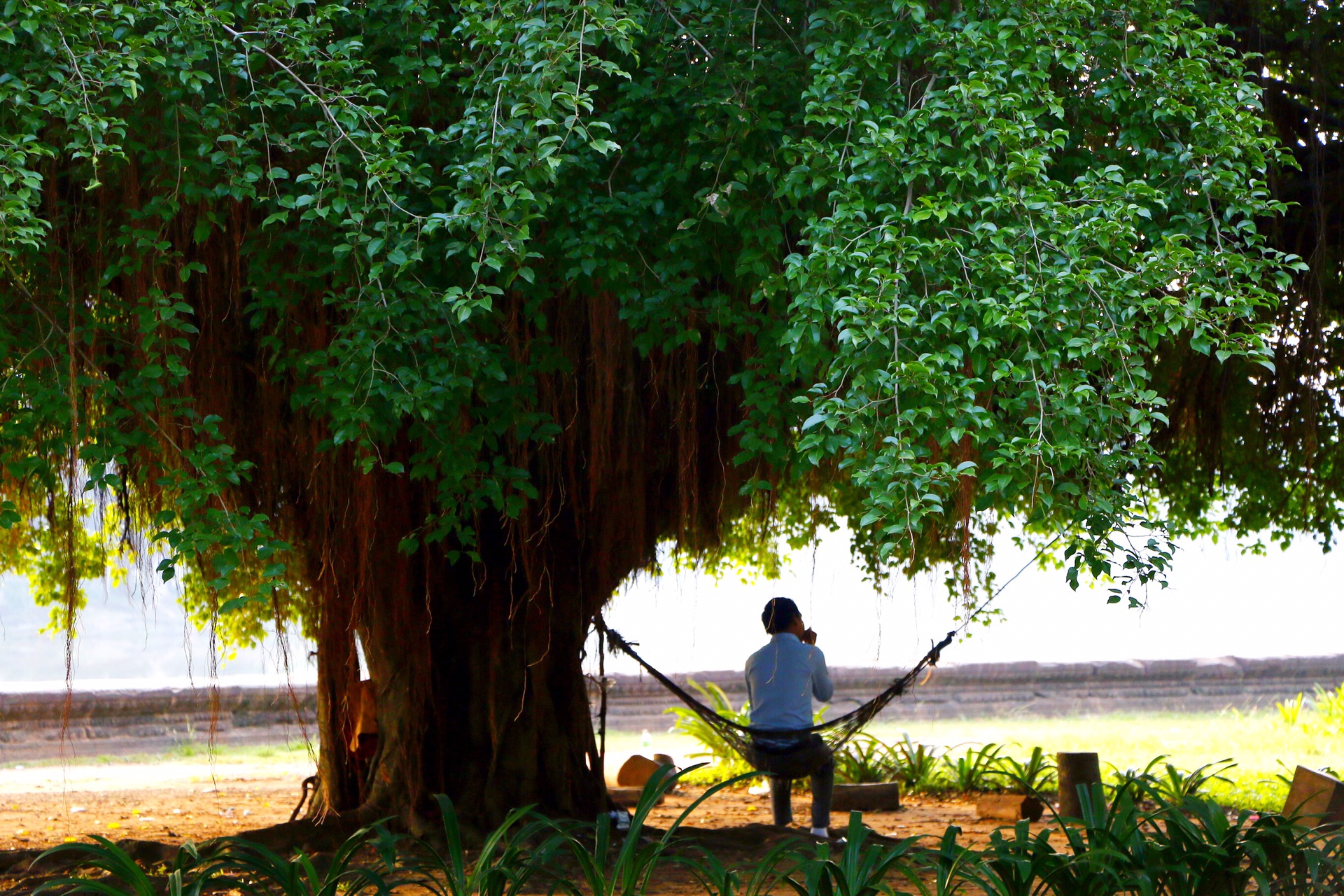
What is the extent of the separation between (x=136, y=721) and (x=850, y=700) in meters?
6.03

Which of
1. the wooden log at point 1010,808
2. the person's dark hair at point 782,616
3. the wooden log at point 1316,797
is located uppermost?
the person's dark hair at point 782,616

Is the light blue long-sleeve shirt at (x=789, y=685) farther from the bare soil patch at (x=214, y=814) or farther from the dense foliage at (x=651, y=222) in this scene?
the dense foliage at (x=651, y=222)

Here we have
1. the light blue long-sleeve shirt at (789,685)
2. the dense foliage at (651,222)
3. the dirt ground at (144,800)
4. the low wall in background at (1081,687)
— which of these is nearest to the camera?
the dense foliage at (651,222)

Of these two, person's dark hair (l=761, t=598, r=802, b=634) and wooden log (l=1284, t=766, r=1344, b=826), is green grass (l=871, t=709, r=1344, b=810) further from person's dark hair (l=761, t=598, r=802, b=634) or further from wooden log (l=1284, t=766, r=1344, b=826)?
wooden log (l=1284, t=766, r=1344, b=826)

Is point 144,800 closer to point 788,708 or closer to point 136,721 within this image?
point 136,721

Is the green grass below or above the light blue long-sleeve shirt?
below

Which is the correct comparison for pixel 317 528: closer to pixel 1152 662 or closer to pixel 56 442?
pixel 56 442

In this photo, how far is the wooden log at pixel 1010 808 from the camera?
20.2 feet

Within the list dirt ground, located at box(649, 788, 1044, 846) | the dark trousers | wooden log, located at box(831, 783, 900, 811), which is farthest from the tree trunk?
wooden log, located at box(831, 783, 900, 811)

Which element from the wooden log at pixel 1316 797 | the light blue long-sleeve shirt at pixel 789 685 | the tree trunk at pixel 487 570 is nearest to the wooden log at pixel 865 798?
the light blue long-sleeve shirt at pixel 789 685

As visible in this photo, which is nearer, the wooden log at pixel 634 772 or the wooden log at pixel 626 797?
the wooden log at pixel 626 797

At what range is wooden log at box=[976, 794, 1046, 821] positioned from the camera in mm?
6145

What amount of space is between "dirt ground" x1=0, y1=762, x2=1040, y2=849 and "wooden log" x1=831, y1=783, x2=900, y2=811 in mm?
56

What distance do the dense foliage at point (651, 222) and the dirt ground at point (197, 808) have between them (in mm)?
2408
